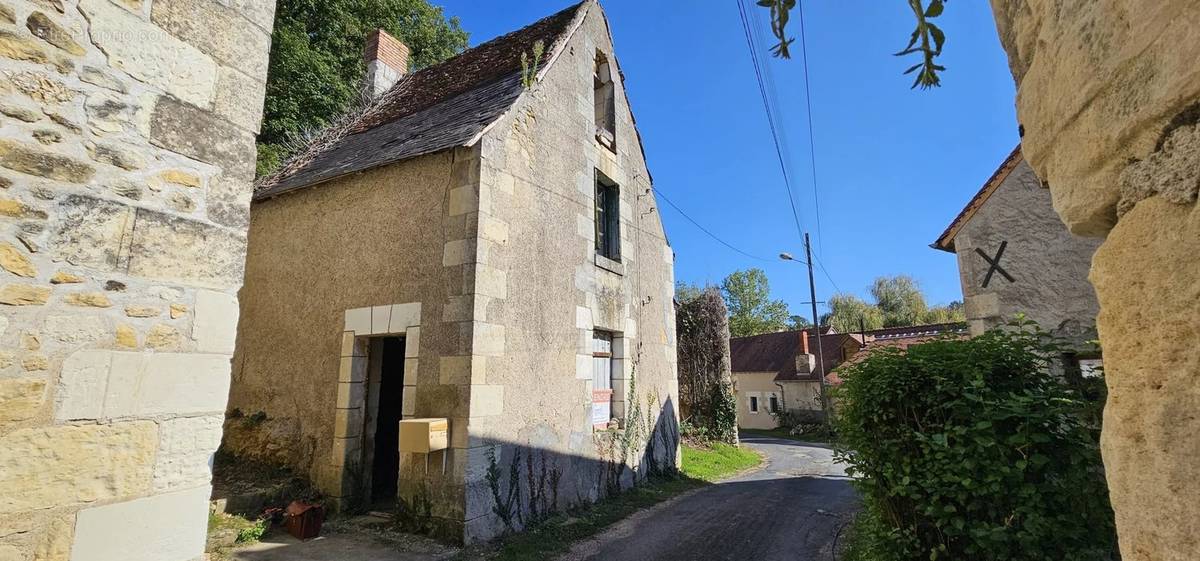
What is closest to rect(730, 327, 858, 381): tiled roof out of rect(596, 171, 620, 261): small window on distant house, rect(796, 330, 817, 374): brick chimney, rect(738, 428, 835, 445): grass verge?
rect(796, 330, 817, 374): brick chimney

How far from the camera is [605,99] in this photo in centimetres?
963

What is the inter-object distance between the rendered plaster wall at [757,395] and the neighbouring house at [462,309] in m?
18.7

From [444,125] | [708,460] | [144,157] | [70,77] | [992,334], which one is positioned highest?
[444,125]

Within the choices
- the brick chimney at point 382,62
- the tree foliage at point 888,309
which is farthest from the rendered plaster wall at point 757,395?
the brick chimney at point 382,62

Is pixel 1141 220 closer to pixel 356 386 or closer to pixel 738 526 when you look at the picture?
pixel 738 526

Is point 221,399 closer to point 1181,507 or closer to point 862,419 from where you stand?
point 1181,507

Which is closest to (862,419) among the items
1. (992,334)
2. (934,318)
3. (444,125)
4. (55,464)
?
(992,334)

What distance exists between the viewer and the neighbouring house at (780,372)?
24.4 metres

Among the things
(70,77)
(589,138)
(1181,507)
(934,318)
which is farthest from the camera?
(934,318)

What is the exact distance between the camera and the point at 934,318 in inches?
1401

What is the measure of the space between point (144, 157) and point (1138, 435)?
3.44 metres

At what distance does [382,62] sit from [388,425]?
7305mm

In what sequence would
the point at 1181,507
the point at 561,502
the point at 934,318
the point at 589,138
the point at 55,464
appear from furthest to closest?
the point at 934,318
the point at 589,138
the point at 561,502
the point at 55,464
the point at 1181,507

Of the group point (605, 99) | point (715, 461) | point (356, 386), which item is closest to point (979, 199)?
point (605, 99)
